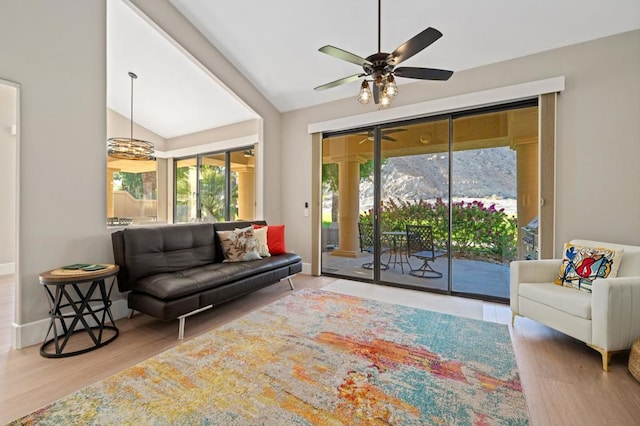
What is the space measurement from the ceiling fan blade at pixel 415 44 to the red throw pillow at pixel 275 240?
271 cm

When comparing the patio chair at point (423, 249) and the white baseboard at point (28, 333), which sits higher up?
the patio chair at point (423, 249)

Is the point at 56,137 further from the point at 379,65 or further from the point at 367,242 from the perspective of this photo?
the point at 367,242

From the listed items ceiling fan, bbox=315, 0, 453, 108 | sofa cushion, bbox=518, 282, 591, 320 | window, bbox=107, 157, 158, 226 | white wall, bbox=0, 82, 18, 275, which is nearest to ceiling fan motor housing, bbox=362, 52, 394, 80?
ceiling fan, bbox=315, 0, 453, 108

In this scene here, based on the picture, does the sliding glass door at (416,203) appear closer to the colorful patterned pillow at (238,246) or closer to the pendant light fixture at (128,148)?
the colorful patterned pillow at (238,246)

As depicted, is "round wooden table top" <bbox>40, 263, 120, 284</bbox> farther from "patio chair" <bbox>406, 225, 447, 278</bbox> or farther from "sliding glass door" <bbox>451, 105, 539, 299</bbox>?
"sliding glass door" <bbox>451, 105, 539, 299</bbox>

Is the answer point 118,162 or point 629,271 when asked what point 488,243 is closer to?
point 629,271

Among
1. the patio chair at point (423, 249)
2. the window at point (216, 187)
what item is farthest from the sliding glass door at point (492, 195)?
the window at point (216, 187)

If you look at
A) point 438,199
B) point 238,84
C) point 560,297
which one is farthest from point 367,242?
point 238,84

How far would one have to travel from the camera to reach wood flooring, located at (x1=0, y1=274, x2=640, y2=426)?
5.30ft

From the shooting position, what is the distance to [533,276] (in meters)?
2.75

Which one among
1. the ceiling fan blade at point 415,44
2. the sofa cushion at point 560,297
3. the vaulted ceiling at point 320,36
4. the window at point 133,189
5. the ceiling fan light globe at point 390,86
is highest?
the vaulted ceiling at point 320,36

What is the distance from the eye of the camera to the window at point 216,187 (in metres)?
5.62

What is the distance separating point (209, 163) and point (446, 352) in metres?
5.67

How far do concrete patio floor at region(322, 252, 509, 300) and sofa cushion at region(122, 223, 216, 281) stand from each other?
7.47 feet
